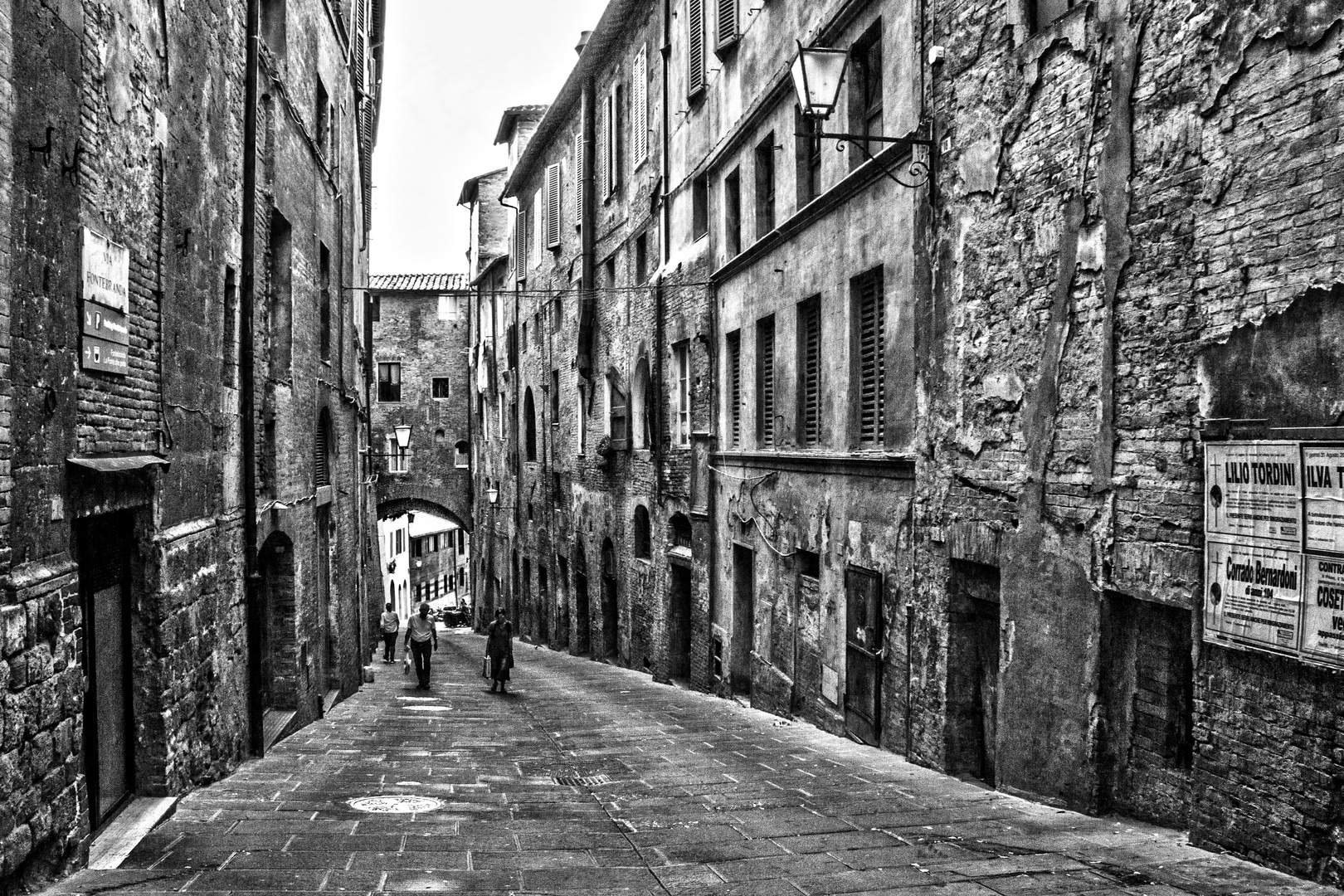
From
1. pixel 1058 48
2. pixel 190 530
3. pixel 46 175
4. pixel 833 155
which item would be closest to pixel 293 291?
pixel 190 530

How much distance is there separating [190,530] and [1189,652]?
725 centimetres

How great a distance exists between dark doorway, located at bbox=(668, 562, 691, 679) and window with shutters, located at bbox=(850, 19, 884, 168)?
30.3ft

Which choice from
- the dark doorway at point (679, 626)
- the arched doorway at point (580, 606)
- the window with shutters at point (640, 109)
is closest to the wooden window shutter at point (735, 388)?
the dark doorway at point (679, 626)

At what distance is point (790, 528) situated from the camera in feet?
47.2

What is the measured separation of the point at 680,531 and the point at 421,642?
4519mm

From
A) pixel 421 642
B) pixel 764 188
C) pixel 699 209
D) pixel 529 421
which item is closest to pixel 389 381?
pixel 529 421

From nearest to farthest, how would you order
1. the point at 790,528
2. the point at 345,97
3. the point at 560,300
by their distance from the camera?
the point at 790,528 < the point at 345,97 < the point at 560,300

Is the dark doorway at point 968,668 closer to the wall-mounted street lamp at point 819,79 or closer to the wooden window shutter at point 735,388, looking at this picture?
the wall-mounted street lamp at point 819,79

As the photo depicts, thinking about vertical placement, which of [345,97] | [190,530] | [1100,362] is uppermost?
[345,97]

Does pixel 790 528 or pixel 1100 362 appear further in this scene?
pixel 790 528

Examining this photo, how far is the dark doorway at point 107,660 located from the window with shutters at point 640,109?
15.3m

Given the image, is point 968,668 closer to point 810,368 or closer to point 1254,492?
point 1254,492

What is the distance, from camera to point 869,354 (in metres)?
12.4

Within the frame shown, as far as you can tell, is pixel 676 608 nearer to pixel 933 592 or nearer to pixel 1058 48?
pixel 933 592
